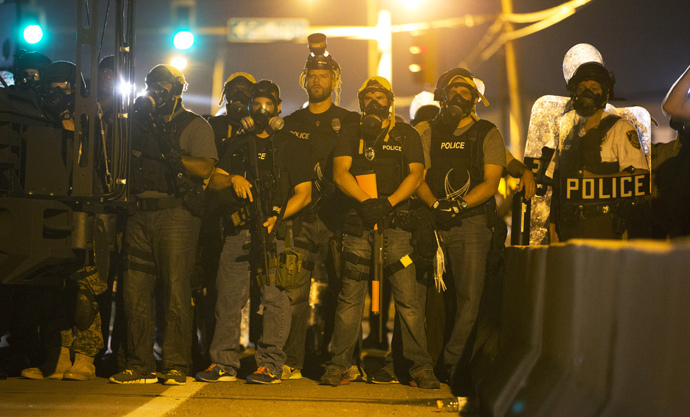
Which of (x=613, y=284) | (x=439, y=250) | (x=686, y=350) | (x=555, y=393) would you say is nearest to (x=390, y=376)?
(x=439, y=250)

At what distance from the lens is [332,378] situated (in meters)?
7.30

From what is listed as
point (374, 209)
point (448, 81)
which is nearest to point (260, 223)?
point (374, 209)

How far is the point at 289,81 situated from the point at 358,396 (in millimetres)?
22133

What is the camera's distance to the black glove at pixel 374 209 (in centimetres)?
736

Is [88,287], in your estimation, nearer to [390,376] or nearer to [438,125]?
[390,376]

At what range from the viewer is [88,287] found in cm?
753

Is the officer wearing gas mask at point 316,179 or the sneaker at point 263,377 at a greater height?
the officer wearing gas mask at point 316,179

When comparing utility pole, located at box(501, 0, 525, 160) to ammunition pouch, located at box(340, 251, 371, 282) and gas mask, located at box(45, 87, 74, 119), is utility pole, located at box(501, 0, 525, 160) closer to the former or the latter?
ammunition pouch, located at box(340, 251, 371, 282)

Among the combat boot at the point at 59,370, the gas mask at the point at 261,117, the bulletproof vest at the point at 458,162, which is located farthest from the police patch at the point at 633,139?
the combat boot at the point at 59,370

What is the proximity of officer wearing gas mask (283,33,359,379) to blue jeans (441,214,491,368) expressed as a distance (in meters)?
1.10

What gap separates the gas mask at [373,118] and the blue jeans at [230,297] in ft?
4.45

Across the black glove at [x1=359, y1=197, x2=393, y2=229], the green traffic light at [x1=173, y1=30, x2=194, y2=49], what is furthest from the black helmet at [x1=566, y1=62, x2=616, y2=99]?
the green traffic light at [x1=173, y1=30, x2=194, y2=49]

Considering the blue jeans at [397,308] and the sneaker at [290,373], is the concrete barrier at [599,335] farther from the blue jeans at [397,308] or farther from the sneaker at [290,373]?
the sneaker at [290,373]

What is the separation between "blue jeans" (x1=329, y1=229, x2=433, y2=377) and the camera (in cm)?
745
